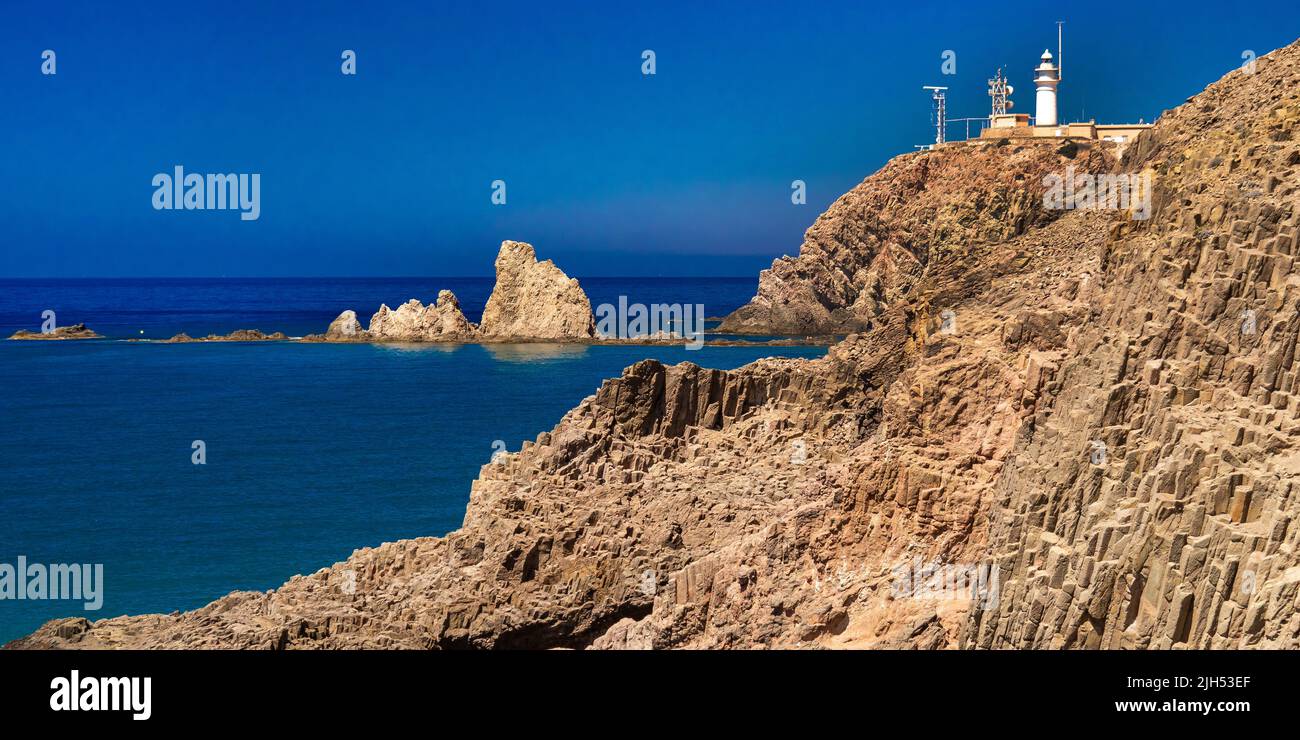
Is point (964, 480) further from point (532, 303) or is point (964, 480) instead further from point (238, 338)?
point (238, 338)

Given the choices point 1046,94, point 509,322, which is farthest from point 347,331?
point 1046,94

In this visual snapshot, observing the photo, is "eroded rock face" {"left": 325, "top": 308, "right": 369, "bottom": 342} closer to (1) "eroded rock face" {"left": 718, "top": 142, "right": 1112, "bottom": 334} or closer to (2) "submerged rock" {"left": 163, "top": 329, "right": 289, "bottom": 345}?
(2) "submerged rock" {"left": 163, "top": 329, "right": 289, "bottom": 345}

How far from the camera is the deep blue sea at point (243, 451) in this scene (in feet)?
176

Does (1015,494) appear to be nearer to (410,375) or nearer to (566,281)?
(410,375)

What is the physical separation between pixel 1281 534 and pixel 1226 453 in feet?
4.57

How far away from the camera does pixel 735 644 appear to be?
79.4ft

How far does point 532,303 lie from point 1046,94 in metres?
71.8

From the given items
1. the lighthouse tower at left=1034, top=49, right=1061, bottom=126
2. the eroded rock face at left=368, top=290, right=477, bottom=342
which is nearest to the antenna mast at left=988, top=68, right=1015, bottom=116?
the lighthouse tower at left=1034, top=49, right=1061, bottom=126

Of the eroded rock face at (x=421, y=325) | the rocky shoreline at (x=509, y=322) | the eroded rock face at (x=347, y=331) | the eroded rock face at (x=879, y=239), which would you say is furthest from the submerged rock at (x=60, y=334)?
the eroded rock face at (x=879, y=239)

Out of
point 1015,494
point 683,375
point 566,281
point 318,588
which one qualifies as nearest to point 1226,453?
point 1015,494

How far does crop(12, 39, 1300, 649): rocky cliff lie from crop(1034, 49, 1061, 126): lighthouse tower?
8148cm

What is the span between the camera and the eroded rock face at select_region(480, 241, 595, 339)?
167 metres

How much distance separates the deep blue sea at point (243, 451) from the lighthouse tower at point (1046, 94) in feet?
111

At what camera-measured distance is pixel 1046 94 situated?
384 ft
